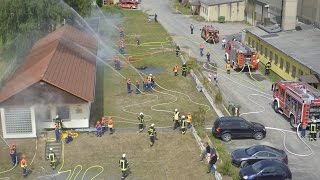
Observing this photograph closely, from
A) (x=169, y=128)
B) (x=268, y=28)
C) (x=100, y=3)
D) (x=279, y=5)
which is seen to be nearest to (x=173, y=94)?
(x=169, y=128)

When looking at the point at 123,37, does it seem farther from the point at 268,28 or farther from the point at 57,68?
the point at 57,68

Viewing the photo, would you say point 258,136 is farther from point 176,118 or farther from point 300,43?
point 300,43

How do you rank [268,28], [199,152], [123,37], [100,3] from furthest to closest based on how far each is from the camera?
[100,3]
[123,37]
[268,28]
[199,152]

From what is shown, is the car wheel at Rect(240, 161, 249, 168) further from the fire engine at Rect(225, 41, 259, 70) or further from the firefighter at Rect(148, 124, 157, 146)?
the fire engine at Rect(225, 41, 259, 70)

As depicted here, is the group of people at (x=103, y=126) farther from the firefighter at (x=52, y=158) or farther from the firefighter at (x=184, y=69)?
the firefighter at (x=184, y=69)

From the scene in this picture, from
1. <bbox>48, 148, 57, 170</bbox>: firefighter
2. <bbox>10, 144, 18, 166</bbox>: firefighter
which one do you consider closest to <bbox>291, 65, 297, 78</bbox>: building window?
<bbox>48, 148, 57, 170</bbox>: firefighter

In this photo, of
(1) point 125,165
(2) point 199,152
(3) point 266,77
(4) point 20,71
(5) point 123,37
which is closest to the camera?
(1) point 125,165
